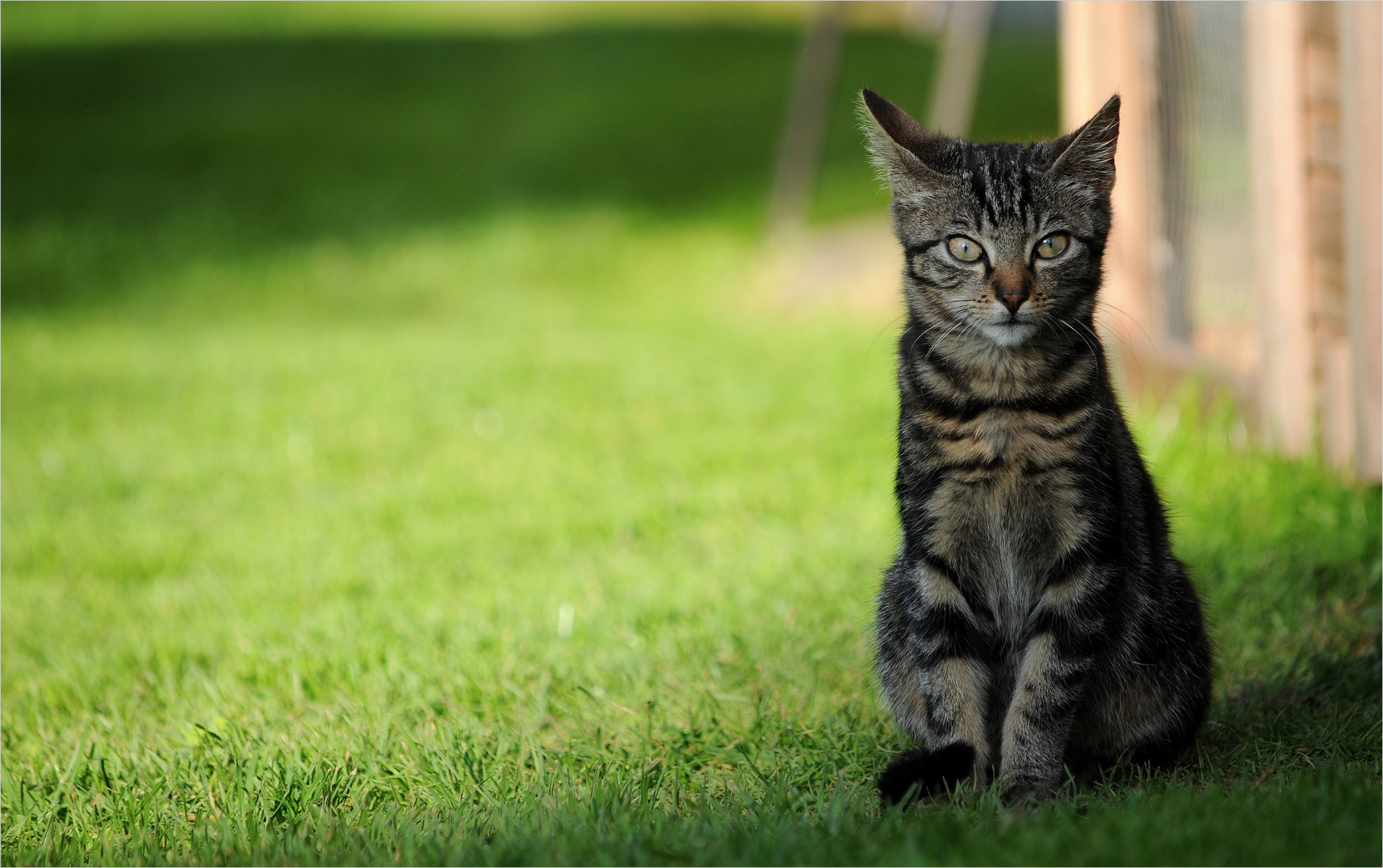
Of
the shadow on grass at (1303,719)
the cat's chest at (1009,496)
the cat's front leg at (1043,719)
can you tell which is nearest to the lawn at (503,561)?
the shadow on grass at (1303,719)

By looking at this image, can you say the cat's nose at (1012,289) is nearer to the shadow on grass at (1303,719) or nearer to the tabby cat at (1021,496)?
the tabby cat at (1021,496)

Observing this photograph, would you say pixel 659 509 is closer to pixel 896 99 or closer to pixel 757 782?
pixel 757 782

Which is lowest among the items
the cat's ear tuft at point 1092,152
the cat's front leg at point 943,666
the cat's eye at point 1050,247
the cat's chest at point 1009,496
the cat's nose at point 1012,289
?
the cat's front leg at point 943,666

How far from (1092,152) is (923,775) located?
1.36m

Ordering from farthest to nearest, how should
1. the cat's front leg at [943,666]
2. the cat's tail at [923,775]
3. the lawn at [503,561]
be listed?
the cat's front leg at [943,666] → the lawn at [503,561] → the cat's tail at [923,775]

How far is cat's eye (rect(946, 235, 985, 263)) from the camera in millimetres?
2562

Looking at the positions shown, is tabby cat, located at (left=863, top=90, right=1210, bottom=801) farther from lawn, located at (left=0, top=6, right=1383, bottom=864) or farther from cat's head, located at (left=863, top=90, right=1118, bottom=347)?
lawn, located at (left=0, top=6, right=1383, bottom=864)

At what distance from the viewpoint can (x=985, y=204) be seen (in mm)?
2551

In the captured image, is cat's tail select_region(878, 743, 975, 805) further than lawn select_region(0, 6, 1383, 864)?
No

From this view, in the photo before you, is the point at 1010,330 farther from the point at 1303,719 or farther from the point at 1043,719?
the point at 1303,719

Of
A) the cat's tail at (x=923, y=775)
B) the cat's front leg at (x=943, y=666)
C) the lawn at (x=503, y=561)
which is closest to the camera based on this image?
the cat's tail at (x=923, y=775)

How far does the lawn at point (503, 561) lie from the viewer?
2.47 metres

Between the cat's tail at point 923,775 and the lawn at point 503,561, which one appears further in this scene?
the lawn at point 503,561

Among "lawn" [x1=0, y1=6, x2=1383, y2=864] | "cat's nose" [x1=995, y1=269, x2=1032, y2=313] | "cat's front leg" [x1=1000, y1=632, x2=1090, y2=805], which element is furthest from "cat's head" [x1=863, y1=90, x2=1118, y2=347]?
"lawn" [x1=0, y1=6, x2=1383, y2=864]
